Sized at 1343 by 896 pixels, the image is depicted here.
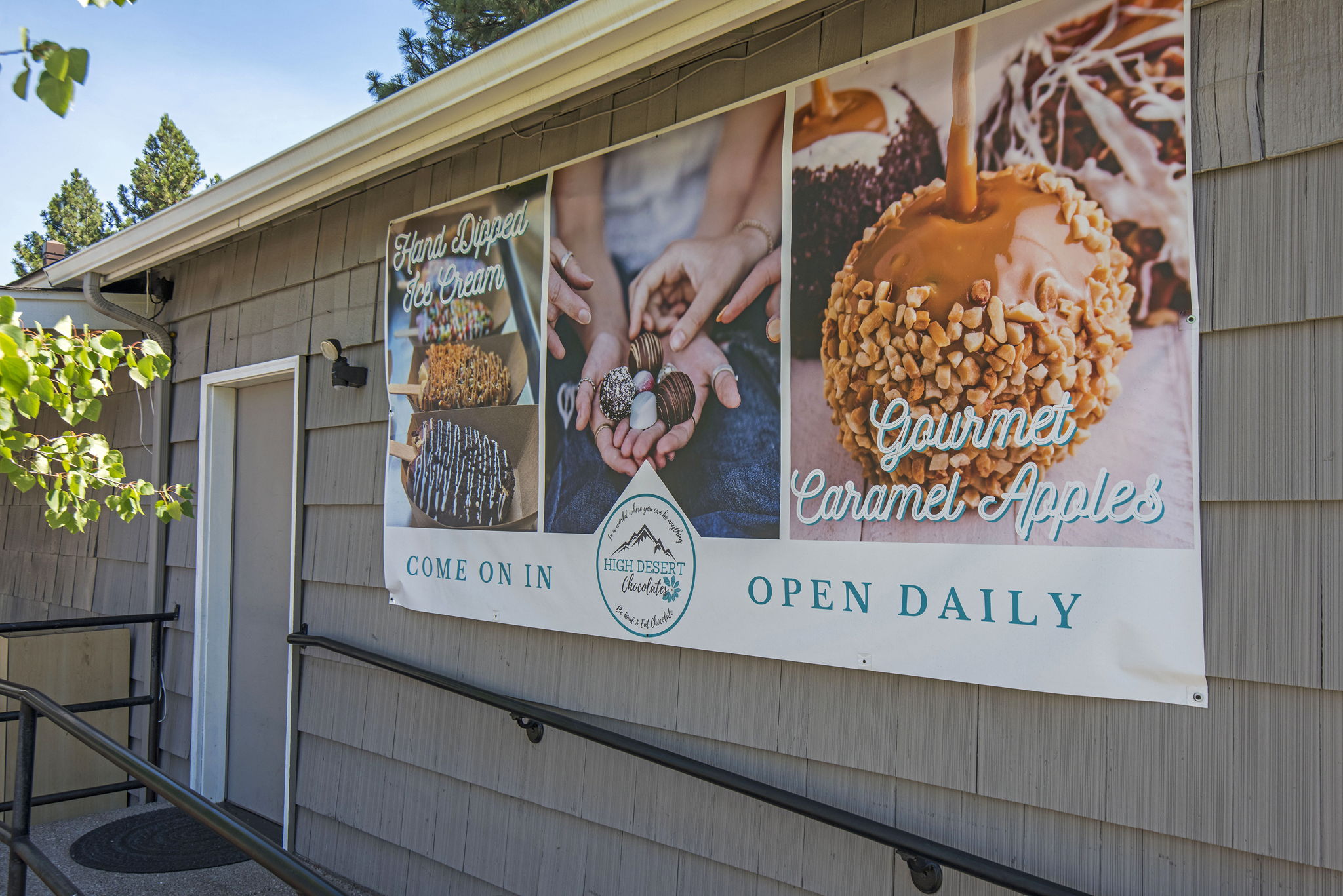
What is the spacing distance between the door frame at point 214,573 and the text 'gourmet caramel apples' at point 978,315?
2.83m

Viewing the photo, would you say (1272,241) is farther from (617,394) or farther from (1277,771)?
(617,394)

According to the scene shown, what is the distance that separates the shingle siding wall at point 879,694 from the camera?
148cm

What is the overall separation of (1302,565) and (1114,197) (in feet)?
2.30

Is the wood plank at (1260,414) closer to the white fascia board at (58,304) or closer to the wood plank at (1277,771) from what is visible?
the wood plank at (1277,771)

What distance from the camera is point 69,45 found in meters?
1.50

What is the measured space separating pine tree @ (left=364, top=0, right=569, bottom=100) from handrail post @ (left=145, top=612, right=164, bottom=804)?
17.4 feet

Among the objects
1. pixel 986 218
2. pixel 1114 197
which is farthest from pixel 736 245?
pixel 1114 197

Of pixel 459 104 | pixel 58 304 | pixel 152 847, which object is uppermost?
pixel 459 104

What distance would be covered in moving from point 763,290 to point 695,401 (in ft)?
1.07

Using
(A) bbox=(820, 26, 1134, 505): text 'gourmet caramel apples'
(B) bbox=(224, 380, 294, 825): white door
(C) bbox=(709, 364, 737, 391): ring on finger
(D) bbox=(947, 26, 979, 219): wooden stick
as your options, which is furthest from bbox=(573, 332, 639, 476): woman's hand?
(B) bbox=(224, 380, 294, 825): white door

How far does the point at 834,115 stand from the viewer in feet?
6.77

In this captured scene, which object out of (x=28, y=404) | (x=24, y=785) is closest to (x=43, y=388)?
(x=28, y=404)

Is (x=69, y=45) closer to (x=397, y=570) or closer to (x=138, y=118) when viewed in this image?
(x=397, y=570)

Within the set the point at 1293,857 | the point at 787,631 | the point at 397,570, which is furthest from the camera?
the point at 397,570
